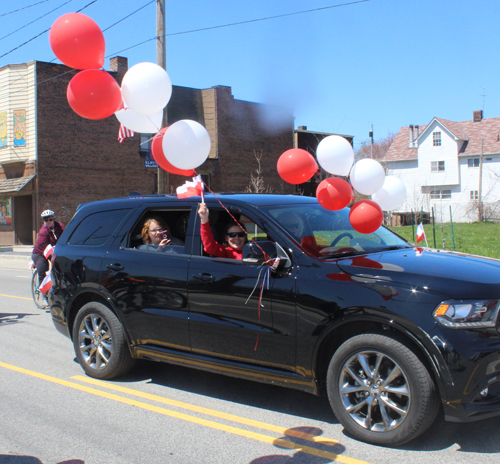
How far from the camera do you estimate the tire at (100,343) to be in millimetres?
5501

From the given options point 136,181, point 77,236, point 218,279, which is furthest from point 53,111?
point 218,279

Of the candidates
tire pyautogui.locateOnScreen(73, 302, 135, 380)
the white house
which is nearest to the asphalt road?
tire pyautogui.locateOnScreen(73, 302, 135, 380)

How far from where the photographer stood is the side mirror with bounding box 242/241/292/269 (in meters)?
4.39

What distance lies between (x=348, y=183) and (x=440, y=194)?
4874cm

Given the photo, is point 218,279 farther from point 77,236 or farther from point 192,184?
point 77,236

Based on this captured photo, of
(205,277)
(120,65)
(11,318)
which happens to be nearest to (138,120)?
(205,277)

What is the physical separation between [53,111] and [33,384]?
88.4ft

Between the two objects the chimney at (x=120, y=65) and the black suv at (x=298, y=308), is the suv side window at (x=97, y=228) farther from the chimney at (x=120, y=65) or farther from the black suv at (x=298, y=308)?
the chimney at (x=120, y=65)

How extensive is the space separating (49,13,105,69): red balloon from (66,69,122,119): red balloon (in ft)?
0.48

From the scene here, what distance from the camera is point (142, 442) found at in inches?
162

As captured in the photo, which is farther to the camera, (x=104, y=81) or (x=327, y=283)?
(x=104, y=81)

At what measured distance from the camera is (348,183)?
5.09 m

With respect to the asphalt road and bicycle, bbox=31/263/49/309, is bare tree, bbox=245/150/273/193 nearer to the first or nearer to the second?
bicycle, bbox=31/263/49/309

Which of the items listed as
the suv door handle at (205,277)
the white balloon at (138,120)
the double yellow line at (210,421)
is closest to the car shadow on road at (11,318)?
the double yellow line at (210,421)
